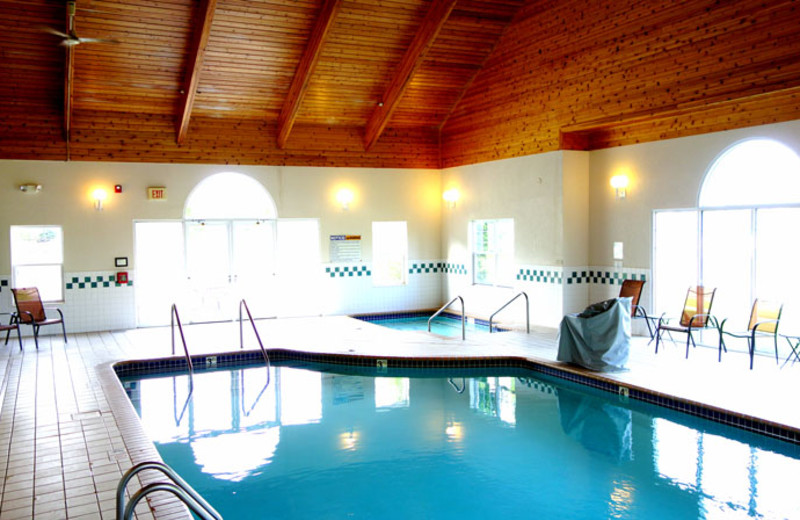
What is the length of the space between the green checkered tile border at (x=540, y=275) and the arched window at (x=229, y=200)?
14.1 ft

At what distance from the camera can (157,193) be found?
10.6 meters

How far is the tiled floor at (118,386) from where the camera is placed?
4121 mm

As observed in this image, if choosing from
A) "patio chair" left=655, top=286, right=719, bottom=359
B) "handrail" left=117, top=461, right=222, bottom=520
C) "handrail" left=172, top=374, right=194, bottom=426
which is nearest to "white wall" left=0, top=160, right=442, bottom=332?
"handrail" left=172, top=374, right=194, bottom=426

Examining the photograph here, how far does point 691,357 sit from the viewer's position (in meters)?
7.78

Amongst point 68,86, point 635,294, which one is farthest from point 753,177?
point 68,86

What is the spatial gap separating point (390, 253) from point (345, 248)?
0.95 m

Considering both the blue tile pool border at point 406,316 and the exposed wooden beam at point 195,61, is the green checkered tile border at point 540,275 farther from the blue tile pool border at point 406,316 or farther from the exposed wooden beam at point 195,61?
the exposed wooden beam at point 195,61

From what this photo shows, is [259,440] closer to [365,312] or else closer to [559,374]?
[559,374]

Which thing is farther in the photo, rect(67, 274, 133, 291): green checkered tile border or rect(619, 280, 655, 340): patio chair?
rect(67, 274, 133, 291): green checkered tile border

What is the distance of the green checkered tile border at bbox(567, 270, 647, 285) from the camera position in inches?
379

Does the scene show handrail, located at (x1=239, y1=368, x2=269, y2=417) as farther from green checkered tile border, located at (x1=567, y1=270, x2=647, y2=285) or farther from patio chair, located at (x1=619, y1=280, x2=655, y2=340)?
patio chair, located at (x1=619, y1=280, x2=655, y2=340)

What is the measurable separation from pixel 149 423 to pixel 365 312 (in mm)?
6365

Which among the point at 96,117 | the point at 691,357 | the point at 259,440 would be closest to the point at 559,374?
the point at 691,357

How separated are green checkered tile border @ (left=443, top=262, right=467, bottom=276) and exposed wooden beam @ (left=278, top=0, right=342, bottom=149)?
3.80 m
